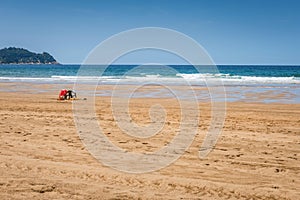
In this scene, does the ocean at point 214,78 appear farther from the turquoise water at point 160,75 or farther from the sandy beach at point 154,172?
the sandy beach at point 154,172

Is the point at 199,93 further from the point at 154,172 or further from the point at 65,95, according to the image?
the point at 154,172

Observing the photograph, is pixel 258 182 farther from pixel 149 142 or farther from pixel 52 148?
pixel 52 148

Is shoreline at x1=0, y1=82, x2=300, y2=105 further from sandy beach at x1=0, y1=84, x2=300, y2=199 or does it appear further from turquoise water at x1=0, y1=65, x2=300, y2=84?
sandy beach at x1=0, y1=84, x2=300, y2=199

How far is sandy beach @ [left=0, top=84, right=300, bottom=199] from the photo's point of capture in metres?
5.04

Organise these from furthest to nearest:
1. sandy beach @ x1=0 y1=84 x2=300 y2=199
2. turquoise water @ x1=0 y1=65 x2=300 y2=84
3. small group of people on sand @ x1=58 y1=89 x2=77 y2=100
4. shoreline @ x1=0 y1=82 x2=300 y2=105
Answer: turquoise water @ x1=0 y1=65 x2=300 y2=84
shoreline @ x1=0 y1=82 x2=300 y2=105
small group of people on sand @ x1=58 y1=89 x2=77 y2=100
sandy beach @ x1=0 y1=84 x2=300 y2=199

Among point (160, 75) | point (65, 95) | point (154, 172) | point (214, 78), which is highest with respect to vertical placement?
point (160, 75)

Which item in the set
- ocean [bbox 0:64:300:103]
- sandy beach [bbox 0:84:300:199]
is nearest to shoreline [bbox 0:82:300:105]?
ocean [bbox 0:64:300:103]

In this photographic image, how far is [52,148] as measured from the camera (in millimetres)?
7531

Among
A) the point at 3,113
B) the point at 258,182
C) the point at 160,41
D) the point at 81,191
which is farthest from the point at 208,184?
the point at 3,113

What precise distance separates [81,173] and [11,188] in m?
1.16

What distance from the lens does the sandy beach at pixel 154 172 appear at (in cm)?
504

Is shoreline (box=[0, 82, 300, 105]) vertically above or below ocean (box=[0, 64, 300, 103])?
below

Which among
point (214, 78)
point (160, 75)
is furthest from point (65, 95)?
point (160, 75)

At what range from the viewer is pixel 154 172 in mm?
6020
